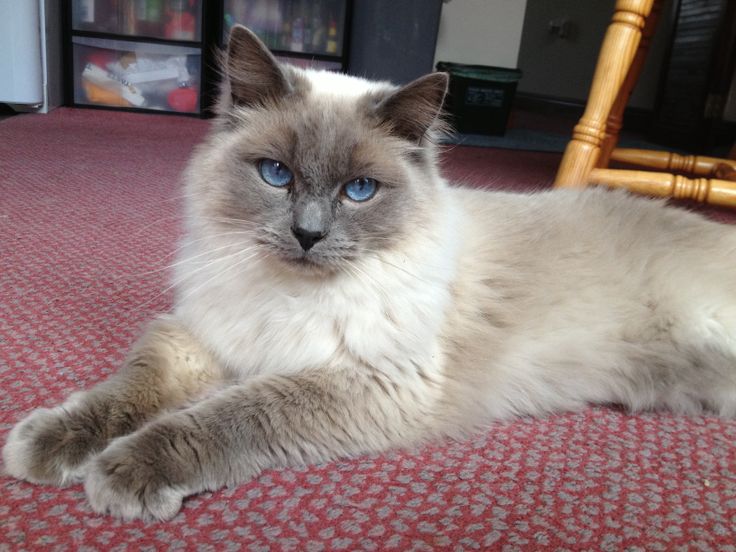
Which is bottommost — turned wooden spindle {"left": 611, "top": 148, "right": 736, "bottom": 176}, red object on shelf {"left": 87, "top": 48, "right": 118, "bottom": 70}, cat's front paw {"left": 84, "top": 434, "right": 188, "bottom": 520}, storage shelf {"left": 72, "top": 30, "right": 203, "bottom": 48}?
cat's front paw {"left": 84, "top": 434, "right": 188, "bottom": 520}

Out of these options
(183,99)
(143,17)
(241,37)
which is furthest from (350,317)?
(143,17)

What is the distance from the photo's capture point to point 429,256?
0.98 metres

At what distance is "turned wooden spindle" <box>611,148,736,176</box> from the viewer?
82.1 inches

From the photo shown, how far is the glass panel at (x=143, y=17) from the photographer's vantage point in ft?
11.6

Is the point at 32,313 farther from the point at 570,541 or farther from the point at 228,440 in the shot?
the point at 570,541

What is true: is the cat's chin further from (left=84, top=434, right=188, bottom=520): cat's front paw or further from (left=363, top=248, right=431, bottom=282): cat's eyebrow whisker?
(left=84, top=434, right=188, bottom=520): cat's front paw

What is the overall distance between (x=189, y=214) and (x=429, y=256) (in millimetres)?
384

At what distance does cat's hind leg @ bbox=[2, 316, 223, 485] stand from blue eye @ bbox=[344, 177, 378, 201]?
0.34 metres

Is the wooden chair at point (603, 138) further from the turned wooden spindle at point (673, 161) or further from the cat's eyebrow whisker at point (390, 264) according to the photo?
the cat's eyebrow whisker at point (390, 264)

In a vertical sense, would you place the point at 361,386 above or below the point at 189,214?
below

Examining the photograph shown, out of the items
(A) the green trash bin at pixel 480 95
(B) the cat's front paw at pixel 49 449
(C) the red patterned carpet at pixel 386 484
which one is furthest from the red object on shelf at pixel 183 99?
(B) the cat's front paw at pixel 49 449

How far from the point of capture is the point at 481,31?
4.14 metres

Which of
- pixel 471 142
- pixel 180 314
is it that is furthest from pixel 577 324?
pixel 471 142

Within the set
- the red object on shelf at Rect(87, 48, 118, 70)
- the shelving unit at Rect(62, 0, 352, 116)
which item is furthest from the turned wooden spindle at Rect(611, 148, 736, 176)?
the red object on shelf at Rect(87, 48, 118, 70)
